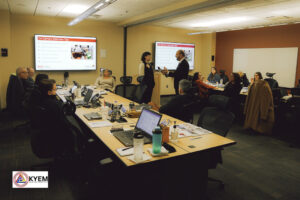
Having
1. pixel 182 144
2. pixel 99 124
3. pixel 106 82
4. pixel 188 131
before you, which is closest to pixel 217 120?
pixel 188 131

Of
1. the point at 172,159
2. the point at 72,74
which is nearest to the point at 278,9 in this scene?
the point at 172,159

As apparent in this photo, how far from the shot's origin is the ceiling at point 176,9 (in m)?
5.21

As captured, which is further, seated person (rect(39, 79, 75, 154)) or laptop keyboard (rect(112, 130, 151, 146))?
seated person (rect(39, 79, 75, 154))

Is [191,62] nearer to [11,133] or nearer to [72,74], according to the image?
[72,74]

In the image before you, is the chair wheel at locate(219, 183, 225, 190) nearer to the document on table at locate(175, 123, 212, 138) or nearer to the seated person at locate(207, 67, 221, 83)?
the document on table at locate(175, 123, 212, 138)

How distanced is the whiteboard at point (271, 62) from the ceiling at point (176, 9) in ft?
3.90

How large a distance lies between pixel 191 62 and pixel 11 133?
23.6 ft

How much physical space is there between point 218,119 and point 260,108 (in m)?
2.30

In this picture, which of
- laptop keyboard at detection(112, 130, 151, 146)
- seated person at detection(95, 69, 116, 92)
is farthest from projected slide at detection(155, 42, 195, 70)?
laptop keyboard at detection(112, 130, 151, 146)

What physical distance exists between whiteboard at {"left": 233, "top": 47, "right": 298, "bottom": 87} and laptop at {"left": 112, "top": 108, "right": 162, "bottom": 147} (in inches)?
280

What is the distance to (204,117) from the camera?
2932 millimetres

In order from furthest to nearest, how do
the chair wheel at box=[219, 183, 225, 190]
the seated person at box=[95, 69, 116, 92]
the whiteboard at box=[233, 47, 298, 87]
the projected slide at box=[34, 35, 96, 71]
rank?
1. the whiteboard at box=[233, 47, 298, 87]
2. the projected slide at box=[34, 35, 96, 71]
3. the seated person at box=[95, 69, 116, 92]
4. the chair wheel at box=[219, 183, 225, 190]

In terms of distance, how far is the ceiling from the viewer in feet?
17.1

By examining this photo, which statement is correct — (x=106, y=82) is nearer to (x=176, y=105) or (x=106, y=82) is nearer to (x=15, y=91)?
(x=15, y=91)
